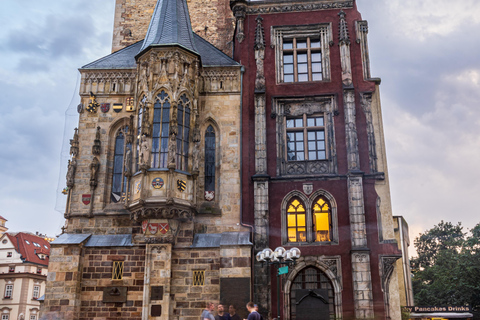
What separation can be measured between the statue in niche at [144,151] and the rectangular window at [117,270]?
394 cm

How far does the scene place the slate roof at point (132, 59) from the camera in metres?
22.1

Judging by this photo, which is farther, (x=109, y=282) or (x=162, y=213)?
(x=109, y=282)

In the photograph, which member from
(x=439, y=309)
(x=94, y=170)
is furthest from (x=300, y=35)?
(x=439, y=309)

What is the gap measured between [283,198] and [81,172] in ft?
27.2

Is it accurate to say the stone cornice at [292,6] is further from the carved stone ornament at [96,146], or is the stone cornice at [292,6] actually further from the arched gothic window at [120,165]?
the carved stone ornament at [96,146]

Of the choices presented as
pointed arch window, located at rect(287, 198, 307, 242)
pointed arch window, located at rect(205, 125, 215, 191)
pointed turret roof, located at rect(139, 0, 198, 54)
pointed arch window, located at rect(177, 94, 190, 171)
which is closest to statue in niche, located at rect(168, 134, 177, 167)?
pointed arch window, located at rect(177, 94, 190, 171)

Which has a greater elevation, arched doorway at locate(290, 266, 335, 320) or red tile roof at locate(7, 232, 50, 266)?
red tile roof at locate(7, 232, 50, 266)

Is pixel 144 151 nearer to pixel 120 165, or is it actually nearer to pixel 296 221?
pixel 120 165

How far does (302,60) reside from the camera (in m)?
22.5

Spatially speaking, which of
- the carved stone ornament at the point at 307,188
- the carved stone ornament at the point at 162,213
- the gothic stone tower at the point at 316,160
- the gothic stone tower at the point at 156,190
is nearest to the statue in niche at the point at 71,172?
the gothic stone tower at the point at 156,190

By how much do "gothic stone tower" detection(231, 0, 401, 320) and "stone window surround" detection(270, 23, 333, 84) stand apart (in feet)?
0.15

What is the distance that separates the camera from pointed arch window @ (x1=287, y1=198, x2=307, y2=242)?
64.7ft

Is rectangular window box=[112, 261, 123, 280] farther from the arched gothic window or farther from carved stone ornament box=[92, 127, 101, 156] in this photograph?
carved stone ornament box=[92, 127, 101, 156]

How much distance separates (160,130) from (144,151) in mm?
1070
